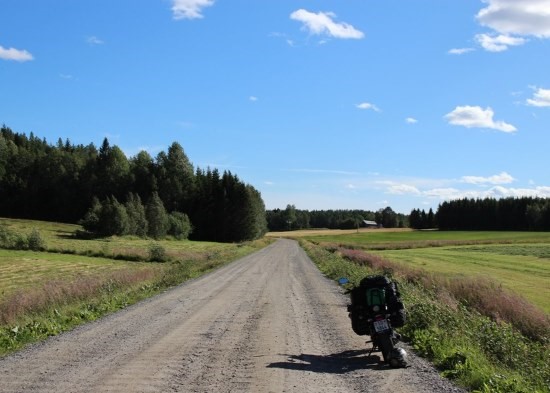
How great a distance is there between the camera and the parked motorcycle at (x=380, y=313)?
8.54m

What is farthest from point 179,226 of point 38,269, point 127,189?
point 38,269

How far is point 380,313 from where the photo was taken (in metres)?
8.77

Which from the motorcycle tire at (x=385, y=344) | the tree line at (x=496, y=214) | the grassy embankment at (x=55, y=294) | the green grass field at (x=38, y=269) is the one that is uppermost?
the tree line at (x=496, y=214)

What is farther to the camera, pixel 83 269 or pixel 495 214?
pixel 495 214

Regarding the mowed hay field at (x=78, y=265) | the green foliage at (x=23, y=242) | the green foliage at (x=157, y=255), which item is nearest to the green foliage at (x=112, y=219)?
the mowed hay field at (x=78, y=265)

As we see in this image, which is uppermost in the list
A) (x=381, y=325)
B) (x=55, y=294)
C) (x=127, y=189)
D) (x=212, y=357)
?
(x=127, y=189)

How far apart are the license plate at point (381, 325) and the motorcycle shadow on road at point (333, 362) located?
24.1 inches

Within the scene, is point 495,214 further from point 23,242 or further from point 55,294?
point 55,294

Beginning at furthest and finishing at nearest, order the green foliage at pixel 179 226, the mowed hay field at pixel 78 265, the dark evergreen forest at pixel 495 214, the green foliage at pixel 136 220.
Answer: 1. the dark evergreen forest at pixel 495 214
2. the green foliage at pixel 179 226
3. the green foliage at pixel 136 220
4. the mowed hay field at pixel 78 265

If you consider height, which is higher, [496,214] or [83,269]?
[496,214]

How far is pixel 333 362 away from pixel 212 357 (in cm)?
216

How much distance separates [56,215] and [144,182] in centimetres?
2315

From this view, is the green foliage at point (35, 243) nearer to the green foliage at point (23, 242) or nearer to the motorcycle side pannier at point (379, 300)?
the green foliage at point (23, 242)

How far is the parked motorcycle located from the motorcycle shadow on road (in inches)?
9.8
